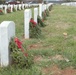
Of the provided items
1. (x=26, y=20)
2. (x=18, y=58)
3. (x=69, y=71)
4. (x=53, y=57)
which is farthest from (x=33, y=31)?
(x=69, y=71)

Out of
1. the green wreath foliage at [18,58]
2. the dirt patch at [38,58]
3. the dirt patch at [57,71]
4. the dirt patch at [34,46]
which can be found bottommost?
the dirt patch at [34,46]

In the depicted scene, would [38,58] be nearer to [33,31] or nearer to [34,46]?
[34,46]

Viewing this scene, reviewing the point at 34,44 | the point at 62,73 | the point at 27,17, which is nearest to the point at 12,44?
the point at 62,73

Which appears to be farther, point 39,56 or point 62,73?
point 39,56

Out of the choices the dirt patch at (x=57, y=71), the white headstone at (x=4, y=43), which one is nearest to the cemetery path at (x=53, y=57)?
the dirt patch at (x=57, y=71)

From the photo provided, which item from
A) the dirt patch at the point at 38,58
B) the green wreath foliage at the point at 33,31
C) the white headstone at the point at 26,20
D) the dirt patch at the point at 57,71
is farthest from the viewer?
the green wreath foliage at the point at 33,31

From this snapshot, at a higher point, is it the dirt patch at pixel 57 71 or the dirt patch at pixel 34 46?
the dirt patch at pixel 57 71

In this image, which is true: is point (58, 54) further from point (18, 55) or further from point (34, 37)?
point (34, 37)

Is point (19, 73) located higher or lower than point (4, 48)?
lower

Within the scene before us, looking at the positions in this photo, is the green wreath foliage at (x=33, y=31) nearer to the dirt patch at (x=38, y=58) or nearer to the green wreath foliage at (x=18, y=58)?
the dirt patch at (x=38, y=58)

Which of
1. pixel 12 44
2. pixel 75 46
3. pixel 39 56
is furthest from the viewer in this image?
pixel 75 46

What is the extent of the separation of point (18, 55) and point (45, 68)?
639 millimetres

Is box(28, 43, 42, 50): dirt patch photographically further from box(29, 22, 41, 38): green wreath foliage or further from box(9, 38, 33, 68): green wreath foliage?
box(9, 38, 33, 68): green wreath foliage

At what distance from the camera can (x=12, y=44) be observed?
235 inches
